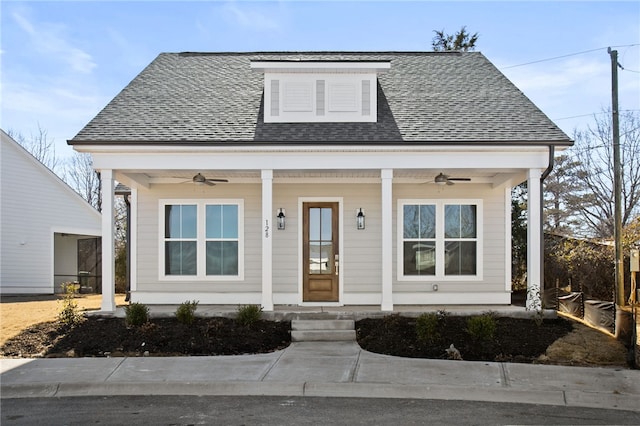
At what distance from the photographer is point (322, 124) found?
39.8ft

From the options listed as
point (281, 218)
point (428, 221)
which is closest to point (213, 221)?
point (281, 218)

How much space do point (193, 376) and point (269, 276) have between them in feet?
11.7

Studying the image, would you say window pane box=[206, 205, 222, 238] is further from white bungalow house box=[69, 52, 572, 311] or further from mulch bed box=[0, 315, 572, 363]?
mulch bed box=[0, 315, 572, 363]

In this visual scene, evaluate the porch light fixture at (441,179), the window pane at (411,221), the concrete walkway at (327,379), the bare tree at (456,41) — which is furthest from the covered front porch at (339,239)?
the bare tree at (456,41)

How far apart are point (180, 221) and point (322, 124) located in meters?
3.94

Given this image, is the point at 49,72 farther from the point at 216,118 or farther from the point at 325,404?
the point at 325,404

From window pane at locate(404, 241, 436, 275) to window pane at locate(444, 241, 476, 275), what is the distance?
31 cm

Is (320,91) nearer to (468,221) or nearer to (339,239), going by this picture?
(339,239)

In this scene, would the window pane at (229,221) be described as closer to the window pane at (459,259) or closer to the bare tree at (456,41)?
the window pane at (459,259)

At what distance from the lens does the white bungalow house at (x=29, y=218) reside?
754 inches

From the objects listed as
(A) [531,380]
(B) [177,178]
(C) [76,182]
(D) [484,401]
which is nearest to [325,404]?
(D) [484,401]

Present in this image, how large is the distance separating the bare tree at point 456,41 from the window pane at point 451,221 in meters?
15.1

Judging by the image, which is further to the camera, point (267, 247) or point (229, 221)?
point (229, 221)

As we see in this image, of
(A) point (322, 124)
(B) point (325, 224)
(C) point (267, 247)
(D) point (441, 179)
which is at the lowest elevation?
(C) point (267, 247)
